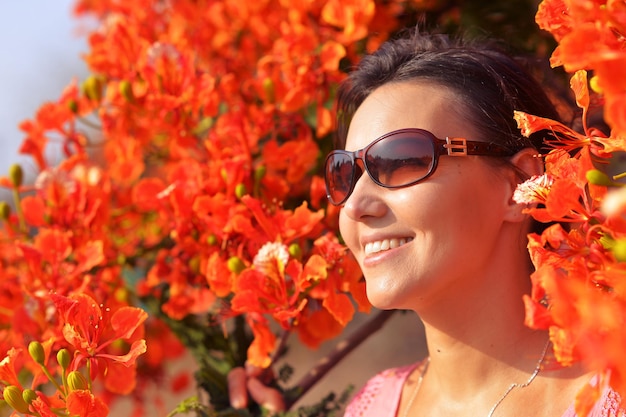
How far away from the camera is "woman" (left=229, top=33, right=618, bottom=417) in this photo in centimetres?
130

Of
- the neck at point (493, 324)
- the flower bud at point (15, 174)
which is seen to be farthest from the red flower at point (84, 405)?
the flower bud at point (15, 174)

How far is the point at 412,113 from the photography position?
138 centimetres

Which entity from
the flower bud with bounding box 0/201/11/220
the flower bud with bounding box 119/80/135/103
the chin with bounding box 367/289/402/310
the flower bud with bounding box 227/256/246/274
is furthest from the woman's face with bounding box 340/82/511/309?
the flower bud with bounding box 0/201/11/220

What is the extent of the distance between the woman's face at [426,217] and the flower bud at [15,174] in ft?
2.75

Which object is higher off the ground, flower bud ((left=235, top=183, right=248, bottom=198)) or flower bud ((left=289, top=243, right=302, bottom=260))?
flower bud ((left=235, top=183, right=248, bottom=198))

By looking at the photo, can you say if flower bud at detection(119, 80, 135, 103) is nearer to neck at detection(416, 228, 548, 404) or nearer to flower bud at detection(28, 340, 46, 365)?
flower bud at detection(28, 340, 46, 365)

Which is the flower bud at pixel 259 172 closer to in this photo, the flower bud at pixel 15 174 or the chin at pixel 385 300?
the chin at pixel 385 300

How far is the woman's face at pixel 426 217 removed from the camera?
1.29 m

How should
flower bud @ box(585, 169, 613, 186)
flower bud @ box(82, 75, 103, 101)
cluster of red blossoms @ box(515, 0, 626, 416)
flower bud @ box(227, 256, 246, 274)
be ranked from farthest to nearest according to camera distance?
flower bud @ box(82, 75, 103, 101)
flower bud @ box(227, 256, 246, 274)
flower bud @ box(585, 169, 613, 186)
cluster of red blossoms @ box(515, 0, 626, 416)

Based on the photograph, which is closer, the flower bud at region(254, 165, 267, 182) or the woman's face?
the woman's face

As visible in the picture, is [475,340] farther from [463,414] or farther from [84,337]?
[84,337]

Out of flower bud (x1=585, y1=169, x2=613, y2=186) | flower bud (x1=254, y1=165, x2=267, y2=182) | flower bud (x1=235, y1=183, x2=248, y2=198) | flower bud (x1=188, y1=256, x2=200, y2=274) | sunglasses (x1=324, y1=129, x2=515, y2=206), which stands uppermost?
flower bud (x1=585, y1=169, x2=613, y2=186)

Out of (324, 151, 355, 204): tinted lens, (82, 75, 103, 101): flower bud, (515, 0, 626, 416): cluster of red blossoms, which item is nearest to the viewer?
(515, 0, 626, 416): cluster of red blossoms

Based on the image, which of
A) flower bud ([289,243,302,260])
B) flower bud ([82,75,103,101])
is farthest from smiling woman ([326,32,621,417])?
flower bud ([82,75,103,101])
